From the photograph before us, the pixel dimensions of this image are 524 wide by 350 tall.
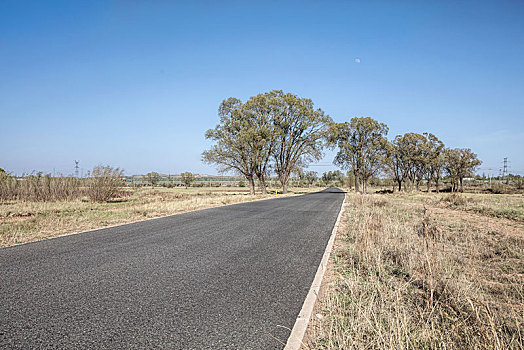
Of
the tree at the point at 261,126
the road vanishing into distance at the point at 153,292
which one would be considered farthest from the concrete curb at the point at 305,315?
the tree at the point at 261,126

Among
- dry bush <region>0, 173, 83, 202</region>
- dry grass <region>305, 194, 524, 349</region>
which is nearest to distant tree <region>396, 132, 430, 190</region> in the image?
dry grass <region>305, 194, 524, 349</region>

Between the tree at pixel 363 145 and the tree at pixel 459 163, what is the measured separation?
17.3 metres

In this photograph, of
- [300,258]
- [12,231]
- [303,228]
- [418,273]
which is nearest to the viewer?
[418,273]

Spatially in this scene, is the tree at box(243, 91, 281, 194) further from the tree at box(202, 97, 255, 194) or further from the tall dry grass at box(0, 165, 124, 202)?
the tall dry grass at box(0, 165, 124, 202)

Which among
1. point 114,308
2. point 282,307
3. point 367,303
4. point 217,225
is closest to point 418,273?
point 367,303

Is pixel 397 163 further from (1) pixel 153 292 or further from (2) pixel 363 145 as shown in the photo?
(1) pixel 153 292

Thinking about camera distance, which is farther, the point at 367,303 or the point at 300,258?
the point at 300,258

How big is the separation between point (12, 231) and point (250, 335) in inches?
391

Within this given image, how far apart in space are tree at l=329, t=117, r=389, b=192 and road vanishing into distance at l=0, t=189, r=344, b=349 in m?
37.6

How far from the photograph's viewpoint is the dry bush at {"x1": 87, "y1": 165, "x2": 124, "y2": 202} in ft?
71.5

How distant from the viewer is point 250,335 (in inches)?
118

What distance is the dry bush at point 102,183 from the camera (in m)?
21.8

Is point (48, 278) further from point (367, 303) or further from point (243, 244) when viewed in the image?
point (367, 303)

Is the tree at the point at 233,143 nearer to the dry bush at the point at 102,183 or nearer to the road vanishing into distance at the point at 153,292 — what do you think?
the dry bush at the point at 102,183
